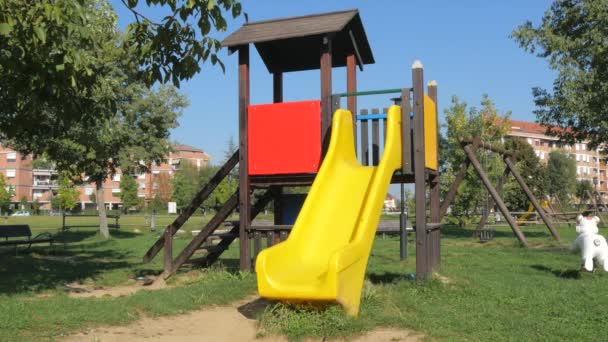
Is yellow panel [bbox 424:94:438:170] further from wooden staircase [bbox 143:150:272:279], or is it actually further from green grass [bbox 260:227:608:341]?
wooden staircase [bbox 143:150:272:279]

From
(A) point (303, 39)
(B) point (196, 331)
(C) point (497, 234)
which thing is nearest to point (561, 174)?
(C) point (497, 234)

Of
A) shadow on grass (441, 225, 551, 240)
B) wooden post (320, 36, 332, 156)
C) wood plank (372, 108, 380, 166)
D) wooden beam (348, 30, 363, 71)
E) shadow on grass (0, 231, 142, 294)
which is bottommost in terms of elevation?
shadow on grass (0, 231, 142, 294)

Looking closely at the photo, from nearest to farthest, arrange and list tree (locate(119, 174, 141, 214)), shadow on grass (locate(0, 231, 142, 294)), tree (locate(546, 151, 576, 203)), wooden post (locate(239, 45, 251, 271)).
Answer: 1. wooden post (locate(239, 45, 251, 271))
2. shadow on grass (locate(0, 231, 142, 294))
3. tree (locate(546, 151, 576, 203))
4. tree (locate(119, 174, 141, 214))

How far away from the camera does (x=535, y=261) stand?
1307 centimetres

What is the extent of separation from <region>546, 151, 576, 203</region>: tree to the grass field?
5972 centimetres

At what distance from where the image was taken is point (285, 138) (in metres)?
9.95

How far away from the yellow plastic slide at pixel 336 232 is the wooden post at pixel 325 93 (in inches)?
17.3

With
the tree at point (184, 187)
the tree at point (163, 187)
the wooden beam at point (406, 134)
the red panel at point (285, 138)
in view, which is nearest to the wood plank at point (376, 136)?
the wooden beam at point (406, 134)

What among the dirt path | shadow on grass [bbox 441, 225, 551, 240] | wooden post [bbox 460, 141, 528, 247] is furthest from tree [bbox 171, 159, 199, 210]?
the dirt path

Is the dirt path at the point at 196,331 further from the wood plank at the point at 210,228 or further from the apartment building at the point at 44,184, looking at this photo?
the apartment building at the point at 44,184

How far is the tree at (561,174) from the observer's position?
6800 cm

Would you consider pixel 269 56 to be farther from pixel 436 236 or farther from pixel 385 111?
pixel 436 236

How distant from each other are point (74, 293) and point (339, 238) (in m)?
5.00

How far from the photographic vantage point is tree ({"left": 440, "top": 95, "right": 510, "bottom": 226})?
30.6 m
